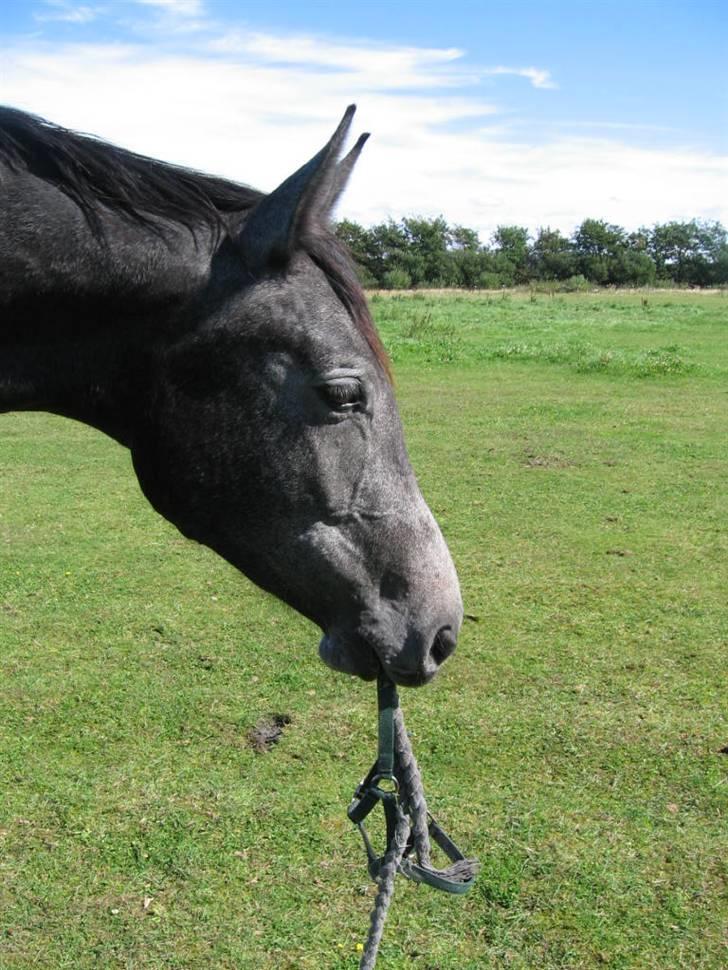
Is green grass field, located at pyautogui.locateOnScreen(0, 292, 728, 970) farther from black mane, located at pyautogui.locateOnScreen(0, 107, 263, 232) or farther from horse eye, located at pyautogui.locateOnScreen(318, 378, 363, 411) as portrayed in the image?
black mane, located at pyautogui.locateOnScreen(0, 107, 263, 232)

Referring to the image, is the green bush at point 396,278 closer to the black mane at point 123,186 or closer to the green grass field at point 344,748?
the green grass field at point 344,748

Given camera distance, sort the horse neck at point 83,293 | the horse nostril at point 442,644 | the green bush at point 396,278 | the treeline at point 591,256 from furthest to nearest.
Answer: the treeline at point 591,256
the green bush at point 396,278
the horse nostril at point 442,644
the horse neck at point 83,293

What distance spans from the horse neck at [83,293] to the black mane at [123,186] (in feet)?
0.11

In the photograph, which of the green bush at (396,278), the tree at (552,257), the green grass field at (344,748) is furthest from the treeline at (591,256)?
the green grass field at (344,748)

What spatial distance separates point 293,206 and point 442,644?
116 cm

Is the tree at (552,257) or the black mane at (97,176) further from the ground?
the tree at (552,257)

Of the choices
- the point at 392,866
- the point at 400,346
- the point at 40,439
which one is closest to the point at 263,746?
the point at 392,866

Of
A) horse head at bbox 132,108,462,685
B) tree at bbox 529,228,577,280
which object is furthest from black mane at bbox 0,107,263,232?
tree at bbox 529,228,577,280

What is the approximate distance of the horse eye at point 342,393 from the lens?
7.59ft

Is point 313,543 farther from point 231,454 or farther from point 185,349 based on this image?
point 185,349

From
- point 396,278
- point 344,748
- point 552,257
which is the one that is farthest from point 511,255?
point 344,748

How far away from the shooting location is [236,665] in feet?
17.9

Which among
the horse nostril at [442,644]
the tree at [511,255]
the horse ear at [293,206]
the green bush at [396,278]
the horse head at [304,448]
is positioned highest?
the tree at [511,255]

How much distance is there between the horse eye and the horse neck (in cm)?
39
